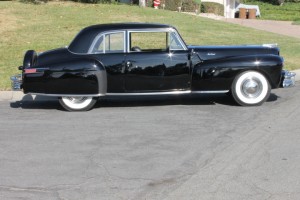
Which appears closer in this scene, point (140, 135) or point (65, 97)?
point (140, 135)

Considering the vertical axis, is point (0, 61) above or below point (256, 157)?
above

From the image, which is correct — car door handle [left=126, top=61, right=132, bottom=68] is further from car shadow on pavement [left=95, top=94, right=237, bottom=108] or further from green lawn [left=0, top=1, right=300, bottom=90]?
green lawn [left=0, top=1, right=300, bottom=90]

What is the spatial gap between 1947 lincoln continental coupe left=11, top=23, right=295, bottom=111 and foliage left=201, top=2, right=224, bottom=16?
2680 centimetres

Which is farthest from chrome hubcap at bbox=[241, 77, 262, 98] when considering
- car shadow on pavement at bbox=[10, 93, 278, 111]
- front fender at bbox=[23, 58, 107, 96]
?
front fender at bbox=[23, 58, 107, 96]

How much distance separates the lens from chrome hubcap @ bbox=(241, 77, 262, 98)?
369 inches

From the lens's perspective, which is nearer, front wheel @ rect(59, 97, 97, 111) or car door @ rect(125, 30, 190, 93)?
car door @ rect(125, 30, 190, 93)

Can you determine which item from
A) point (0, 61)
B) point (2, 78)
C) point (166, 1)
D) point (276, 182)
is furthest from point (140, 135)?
point (166, 1)

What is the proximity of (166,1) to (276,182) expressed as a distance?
26.7 metres

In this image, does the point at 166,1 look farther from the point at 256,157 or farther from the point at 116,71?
the point at 256,157

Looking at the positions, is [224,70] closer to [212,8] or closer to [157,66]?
[157,66]

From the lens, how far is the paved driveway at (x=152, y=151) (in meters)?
5.50

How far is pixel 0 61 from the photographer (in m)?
14.0

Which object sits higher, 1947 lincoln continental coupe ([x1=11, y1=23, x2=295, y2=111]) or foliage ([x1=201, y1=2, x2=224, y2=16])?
foliage ([x1=201, y1=2, x2=224, y2=16])

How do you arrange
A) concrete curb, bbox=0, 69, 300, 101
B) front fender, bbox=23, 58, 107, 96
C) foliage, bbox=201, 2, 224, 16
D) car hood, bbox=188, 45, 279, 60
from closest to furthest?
front fender, bbox=23, 58, 107, 96 < car hood, bbox=188, 45, 279, 60 < concrete curb, bbox=0, 69, 300, 101 < foliage, bbox=201, 2, 224, 16
